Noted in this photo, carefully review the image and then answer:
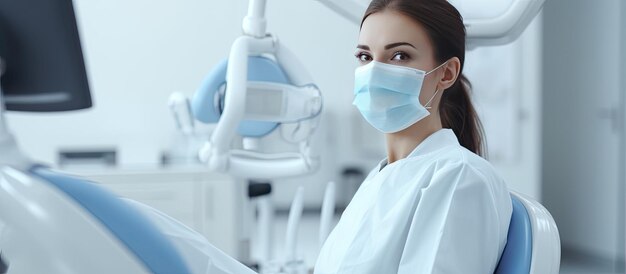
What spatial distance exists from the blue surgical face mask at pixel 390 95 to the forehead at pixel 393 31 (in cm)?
5

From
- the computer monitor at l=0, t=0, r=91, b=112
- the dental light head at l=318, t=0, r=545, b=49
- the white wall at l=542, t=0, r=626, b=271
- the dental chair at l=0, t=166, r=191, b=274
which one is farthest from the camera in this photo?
the white wall at l=542, t=0, r=626, b=271

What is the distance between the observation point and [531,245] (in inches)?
42.8

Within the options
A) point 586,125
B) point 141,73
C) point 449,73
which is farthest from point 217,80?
point 586,125

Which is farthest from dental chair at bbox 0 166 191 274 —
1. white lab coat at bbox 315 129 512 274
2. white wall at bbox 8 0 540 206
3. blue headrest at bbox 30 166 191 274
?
white wall at bbox 8 0 540 206

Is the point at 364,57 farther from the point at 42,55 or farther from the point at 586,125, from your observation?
the point at 586,125

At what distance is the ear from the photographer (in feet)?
4.23

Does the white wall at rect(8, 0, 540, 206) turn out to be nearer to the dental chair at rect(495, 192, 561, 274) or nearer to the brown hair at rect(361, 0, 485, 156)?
the brown hair at rect(361, 0, 485, 156)

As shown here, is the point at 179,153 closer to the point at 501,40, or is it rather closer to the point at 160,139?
the point at 160,139

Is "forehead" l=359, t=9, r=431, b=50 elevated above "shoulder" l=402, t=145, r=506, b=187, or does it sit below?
above

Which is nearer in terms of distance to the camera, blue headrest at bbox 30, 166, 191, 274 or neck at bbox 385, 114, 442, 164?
blue headrest at bbox 30, 166, 191, 274

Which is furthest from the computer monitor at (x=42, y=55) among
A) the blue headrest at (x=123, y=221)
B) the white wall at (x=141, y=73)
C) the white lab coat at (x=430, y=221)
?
the white wall at (x=141, y=73)

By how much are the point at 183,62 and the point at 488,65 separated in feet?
6.52

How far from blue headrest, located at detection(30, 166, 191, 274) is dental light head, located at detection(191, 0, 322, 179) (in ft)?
2.84

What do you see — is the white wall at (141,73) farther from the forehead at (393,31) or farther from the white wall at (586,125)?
the forehead at (393,31)
